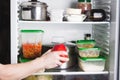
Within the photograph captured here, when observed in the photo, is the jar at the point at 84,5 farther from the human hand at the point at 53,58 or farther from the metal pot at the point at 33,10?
the human hand at the point at 53,58

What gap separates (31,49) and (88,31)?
641mm

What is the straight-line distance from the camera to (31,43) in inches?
74.4

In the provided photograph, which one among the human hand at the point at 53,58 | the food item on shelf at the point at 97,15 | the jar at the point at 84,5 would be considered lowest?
the human hand at the point at 53,58

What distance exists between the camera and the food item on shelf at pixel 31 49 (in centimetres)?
187

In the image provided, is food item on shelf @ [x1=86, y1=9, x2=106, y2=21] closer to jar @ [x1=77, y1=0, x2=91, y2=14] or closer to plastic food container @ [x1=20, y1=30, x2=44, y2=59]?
jar @ [x1=77, y1=0, x2=91, y2=14]

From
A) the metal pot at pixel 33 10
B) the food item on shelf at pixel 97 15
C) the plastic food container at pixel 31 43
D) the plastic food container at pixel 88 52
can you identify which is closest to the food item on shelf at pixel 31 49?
the plastic food container at pixel 31 43

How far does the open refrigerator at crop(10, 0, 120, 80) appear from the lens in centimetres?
171

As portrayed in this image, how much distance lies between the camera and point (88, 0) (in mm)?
1996

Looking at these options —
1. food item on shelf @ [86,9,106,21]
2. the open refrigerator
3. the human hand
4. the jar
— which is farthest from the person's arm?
the jar

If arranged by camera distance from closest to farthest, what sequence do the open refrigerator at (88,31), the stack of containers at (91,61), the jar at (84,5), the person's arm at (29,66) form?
the person's arm at (29,66)
the open refrigerator at (88,31)
the stack of containers at (91,61)
the jar at (84,5)

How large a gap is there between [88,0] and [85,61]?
0.51 metres

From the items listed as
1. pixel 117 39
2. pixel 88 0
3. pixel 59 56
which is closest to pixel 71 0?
pixel 88 0

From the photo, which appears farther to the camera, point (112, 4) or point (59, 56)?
point (112, 4)

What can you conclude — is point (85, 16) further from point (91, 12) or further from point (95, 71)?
point (95, 71)
